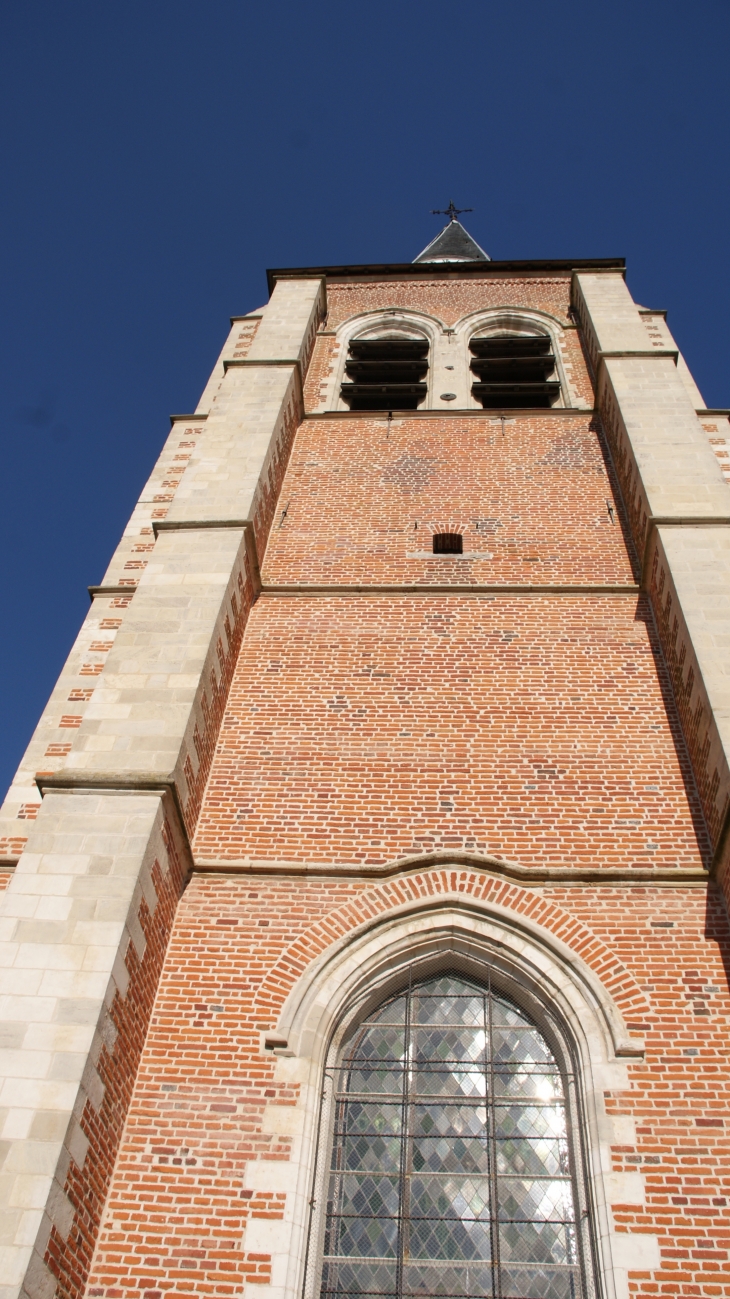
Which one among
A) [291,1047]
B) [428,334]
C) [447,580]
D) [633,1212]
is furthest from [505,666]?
[428,334]

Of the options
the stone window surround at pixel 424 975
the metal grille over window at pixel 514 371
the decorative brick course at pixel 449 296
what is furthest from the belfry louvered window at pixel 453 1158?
the decorative brick course at pixel 449 296

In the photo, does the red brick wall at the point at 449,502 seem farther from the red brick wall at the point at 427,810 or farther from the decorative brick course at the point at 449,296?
the decorative brick course at the point at 449,296

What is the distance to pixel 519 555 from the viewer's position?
920 cm

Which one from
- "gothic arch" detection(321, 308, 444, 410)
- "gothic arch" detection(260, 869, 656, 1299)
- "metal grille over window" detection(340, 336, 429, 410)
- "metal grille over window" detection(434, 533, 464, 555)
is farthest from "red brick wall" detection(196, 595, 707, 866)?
"gothic arch" detection(321, 308, 444, 410)

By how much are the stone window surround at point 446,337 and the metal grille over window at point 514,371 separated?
0.41ft

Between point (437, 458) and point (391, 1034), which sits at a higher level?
point (437, 458)

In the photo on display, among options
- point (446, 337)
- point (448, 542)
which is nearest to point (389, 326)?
point (446, 337)

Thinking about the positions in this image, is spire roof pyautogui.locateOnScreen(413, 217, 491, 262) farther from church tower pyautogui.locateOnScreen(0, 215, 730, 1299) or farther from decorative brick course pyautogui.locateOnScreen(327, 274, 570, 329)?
church tower pyautogui.locateOnScreen(0, 215, 730, 1299)

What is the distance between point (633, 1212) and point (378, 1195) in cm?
126

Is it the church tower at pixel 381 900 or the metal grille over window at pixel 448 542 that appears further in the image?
the metal grille over window at pixel 448 542

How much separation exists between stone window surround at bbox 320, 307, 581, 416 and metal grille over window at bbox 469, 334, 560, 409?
0.41 ft

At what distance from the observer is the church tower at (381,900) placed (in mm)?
4812

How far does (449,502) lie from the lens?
10.1 meters

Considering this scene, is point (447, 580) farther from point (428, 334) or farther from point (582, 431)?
point (428, 334)
